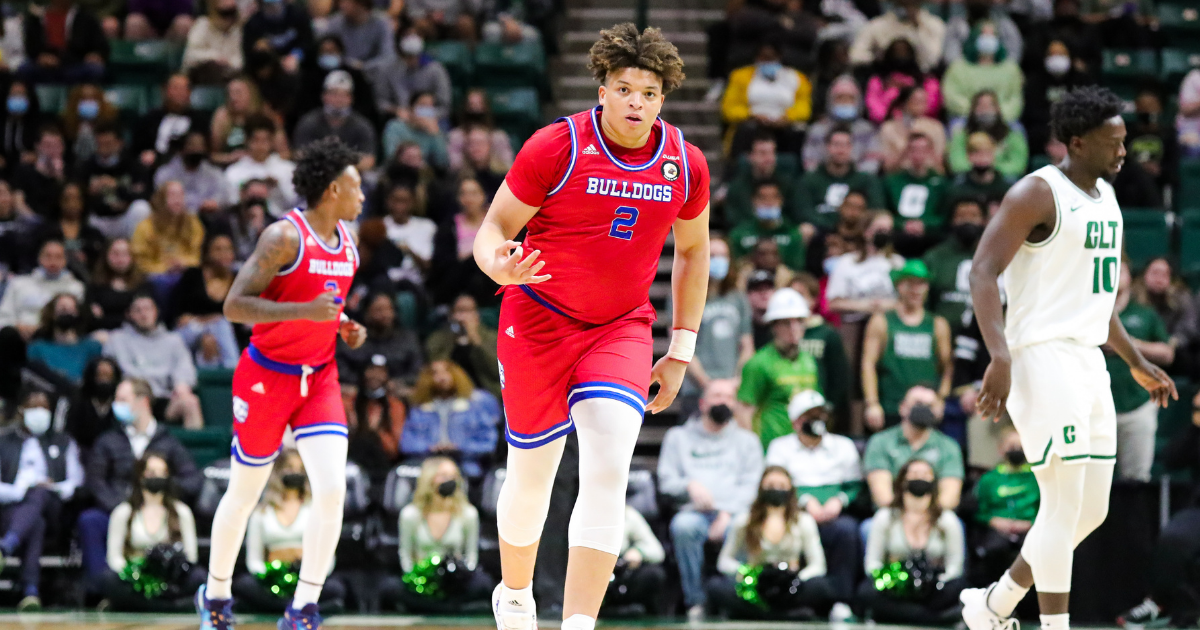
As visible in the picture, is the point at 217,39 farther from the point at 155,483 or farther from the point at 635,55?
the point at 635,55

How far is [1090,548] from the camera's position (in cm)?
845

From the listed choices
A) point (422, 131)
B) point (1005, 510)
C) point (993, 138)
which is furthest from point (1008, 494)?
point (422, 131)

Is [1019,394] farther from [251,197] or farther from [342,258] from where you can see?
[251,197]

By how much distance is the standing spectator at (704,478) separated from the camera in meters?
8.82

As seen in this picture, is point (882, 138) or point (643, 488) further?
point (882, 138)

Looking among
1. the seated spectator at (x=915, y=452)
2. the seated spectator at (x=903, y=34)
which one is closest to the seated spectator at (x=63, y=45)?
the seated spectator at (x=903, y=34)

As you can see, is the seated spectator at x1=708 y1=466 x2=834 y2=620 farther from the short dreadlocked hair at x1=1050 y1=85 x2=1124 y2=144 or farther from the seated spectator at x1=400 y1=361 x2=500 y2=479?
the short dreadlocked hair at x1=1050 y1=85 x2=1124 y2=144

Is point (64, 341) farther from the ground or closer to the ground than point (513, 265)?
closer to the ground

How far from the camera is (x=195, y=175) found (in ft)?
40.0

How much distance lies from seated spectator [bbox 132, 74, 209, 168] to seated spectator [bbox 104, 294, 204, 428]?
9.12 ft

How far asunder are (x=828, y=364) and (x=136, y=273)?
5.74m

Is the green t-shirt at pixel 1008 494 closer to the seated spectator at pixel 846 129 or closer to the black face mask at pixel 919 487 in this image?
the black face mask at pixel 919 487

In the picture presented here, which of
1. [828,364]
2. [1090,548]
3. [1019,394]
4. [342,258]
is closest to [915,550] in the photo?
[1090,548]

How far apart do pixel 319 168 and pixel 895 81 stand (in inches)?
300
